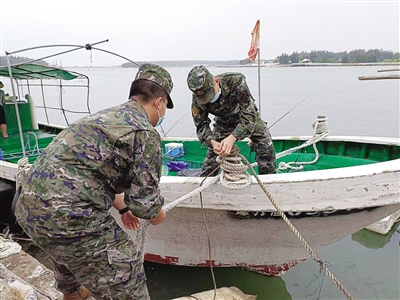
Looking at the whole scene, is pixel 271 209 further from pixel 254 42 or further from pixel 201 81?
pixel 254 42

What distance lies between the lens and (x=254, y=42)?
15.8ft

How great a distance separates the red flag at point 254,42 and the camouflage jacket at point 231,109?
65.6 inches

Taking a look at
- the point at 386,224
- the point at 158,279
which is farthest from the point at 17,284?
the point at 386,224

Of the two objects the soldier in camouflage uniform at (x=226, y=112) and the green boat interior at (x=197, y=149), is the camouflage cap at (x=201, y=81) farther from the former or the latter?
the green boat interior at (x=197, y=149)

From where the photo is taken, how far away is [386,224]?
5188 mm

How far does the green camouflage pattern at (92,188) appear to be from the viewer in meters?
1.61

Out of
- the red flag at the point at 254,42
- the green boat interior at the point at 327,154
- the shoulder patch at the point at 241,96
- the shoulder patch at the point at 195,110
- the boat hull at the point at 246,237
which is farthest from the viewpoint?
the red flag at the point at 254,42

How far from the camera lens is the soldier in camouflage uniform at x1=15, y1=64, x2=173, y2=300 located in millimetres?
1610

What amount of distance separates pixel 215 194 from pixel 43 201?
160cm

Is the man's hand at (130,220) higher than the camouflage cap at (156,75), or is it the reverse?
the camouflage cap at (156,75)

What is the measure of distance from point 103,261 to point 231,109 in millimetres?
2116

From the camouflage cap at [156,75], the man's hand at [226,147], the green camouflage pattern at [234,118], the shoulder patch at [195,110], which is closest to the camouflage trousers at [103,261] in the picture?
the camouflage cap at [156,75]

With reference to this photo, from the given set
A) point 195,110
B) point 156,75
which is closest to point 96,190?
point 156,75

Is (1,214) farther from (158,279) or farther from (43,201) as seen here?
(43,201)
